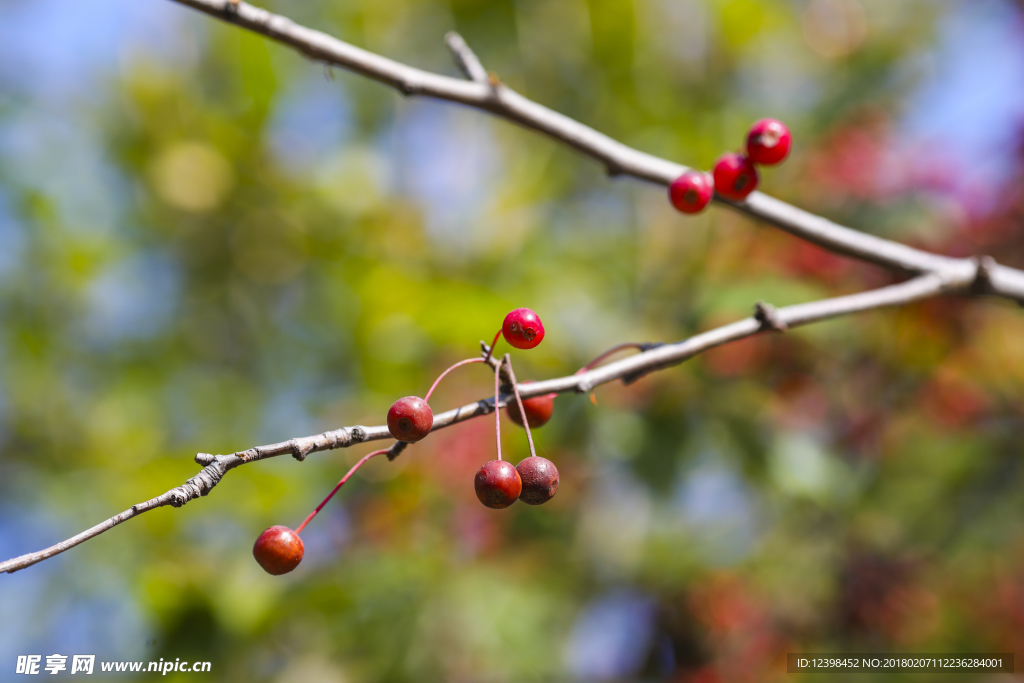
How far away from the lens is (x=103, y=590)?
9.52 feet

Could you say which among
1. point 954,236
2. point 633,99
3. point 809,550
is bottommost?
point 809,550

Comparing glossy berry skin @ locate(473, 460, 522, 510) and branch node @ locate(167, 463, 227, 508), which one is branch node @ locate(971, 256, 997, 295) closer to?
glossy berry skin @ locate(473, 460, 522, 510)

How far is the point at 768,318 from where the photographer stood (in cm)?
127

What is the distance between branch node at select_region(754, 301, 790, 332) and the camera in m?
1.25

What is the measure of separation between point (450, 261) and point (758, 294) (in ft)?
4.78

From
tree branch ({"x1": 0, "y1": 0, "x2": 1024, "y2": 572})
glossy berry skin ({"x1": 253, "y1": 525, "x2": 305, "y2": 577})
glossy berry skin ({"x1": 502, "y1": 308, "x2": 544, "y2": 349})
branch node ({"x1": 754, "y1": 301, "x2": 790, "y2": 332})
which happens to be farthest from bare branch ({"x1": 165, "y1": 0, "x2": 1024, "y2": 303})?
glossy berry skin ({"x1": 253, "y1": 525, "x2": 305, "y2": 577})

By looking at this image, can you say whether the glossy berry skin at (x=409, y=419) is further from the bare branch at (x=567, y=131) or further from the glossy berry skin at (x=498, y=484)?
the bare branch at (x=567, y=131)

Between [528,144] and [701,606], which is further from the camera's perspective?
[528,144]

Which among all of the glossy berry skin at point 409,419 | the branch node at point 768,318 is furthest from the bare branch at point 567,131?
the glossy berry skin at point 409,419

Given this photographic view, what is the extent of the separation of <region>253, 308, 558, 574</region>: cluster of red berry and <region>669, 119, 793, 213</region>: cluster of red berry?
0.51 metres

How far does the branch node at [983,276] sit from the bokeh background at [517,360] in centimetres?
76

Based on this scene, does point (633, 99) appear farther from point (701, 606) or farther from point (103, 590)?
point (103, 590)

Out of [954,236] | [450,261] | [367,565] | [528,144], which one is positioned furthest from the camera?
[528,144]

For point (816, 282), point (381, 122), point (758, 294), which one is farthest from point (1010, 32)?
point (381, 122)
